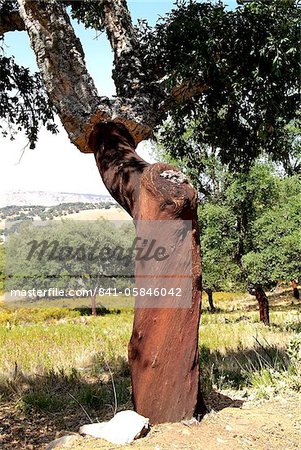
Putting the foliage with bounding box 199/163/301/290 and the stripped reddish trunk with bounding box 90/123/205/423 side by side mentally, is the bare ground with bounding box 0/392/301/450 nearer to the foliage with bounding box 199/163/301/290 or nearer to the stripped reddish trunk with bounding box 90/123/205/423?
the stripped reddish trunk with bounding box 90/123/205/423

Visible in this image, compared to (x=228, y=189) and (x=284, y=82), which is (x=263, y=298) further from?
(x=284, y=82)

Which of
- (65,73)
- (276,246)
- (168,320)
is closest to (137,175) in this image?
(168,320)

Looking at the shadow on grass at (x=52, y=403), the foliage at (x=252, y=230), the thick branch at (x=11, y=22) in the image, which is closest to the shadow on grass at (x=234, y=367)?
the shadow on grass at (x=52, y=403)

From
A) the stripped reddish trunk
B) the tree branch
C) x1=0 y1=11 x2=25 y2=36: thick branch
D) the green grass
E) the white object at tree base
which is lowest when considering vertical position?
the green grass

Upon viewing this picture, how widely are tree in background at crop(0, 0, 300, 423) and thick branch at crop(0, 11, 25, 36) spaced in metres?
0.02

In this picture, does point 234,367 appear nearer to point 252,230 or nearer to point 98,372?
point 98,372

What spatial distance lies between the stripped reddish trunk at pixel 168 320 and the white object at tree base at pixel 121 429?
257mm

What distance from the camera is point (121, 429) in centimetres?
411

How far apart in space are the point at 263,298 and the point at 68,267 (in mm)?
17918

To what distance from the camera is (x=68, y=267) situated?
35.8 m

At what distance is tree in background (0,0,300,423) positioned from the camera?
4480 millimetres

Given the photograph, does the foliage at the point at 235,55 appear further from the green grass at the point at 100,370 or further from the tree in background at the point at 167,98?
the green grass at the point at 100,370

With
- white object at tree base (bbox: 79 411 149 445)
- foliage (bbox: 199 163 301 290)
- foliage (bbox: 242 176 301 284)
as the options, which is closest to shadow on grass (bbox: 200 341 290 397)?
white object at tree base (bbox: 79 411 149 445)

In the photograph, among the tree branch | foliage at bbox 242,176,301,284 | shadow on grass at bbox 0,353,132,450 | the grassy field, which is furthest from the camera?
foliage at bbox 242,176,301,284
